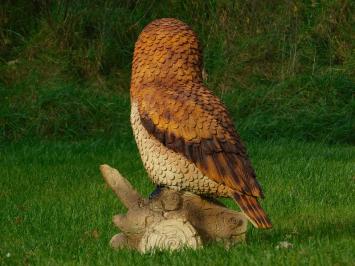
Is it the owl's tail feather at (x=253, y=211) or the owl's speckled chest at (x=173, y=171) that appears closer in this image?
the owl's tail feather at (x=253, y=211)

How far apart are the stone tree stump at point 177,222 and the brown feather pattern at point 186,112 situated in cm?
22

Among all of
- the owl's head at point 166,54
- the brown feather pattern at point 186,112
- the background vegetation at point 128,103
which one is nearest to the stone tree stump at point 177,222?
the brown feather pattern at point 186,112

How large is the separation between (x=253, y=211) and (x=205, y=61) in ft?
27.1

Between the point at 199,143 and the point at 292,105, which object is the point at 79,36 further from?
the point at 199,143

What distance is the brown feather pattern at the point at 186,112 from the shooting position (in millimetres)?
5414

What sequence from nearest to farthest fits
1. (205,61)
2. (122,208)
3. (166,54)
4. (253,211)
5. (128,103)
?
(253,211) < (166,54) < (122,208) < (128,103) < (205,61)

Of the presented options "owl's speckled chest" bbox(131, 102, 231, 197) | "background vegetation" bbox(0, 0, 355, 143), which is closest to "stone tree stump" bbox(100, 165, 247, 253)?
"owl's speckled chest" bbox(131, 102, 231, 197)

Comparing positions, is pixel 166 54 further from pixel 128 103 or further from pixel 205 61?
pixel 205 61

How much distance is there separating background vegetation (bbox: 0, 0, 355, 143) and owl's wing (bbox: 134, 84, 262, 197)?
651 centimetres

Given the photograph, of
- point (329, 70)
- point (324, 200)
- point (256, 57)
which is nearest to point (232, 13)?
point (256, 57)

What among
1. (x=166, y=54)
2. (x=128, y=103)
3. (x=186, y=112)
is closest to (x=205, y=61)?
(x=128, y=103)

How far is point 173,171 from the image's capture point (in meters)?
5.40

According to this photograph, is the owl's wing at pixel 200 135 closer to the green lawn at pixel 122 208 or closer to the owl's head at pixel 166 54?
the owl's head at pixel 166 54

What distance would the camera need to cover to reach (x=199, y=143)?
17.9 feet
